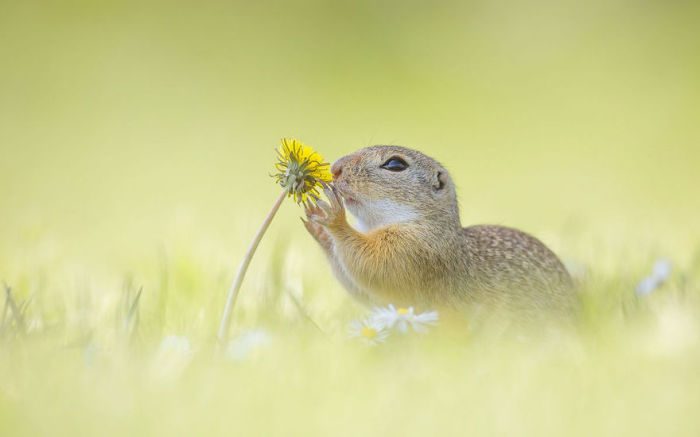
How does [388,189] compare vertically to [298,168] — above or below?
above

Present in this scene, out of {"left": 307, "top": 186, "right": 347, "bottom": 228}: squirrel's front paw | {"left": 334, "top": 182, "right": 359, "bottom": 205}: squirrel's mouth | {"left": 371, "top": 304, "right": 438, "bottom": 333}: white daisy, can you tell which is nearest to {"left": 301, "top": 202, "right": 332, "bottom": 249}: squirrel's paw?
{"left": 307, "top": 186, "right": 347, "bottom": 228}: squirrel's front paw

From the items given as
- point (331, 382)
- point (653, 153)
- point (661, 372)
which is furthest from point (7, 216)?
point (653, 153)

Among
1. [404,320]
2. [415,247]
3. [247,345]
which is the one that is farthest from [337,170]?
[247,345]

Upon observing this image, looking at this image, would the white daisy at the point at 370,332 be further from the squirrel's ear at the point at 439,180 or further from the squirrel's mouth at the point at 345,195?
the squirrel's ear at the point at 439,180

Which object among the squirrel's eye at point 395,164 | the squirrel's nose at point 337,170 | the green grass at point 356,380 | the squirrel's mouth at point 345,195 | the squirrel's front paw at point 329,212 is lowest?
the green grass at point 356,380

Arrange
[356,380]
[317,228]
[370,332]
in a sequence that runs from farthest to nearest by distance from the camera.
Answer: [317,228] → [370,332] → [356,380]

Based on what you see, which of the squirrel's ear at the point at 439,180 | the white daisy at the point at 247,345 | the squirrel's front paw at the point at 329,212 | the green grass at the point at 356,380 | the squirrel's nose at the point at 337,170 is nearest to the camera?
the green grass at the point at 356,380

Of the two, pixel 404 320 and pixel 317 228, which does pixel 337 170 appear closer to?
pixel 317 228

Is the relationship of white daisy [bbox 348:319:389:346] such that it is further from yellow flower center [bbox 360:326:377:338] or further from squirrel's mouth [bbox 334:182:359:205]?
squirrel's mouth [bbox 334:182:359:205]

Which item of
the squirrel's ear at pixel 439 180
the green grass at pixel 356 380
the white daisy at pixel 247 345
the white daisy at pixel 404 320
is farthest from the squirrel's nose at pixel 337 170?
the white daisy at pixel 247 345
